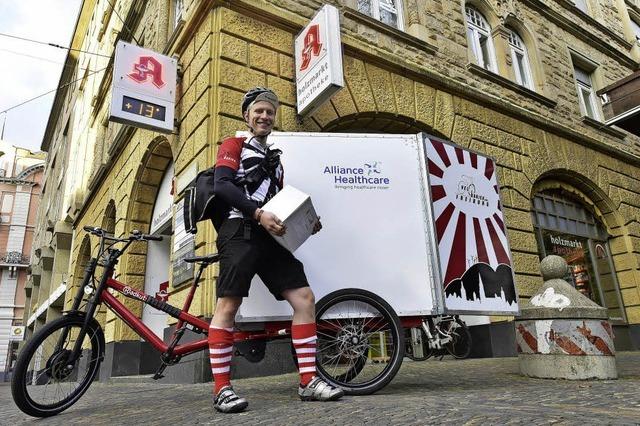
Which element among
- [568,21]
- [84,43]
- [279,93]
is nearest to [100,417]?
[279,93]

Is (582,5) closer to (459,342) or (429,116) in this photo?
(429,116)

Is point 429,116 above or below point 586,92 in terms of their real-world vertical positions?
below

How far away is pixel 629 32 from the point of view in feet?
50.2

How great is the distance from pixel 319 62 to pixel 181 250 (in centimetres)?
304

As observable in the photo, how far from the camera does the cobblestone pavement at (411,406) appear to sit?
6.75ft

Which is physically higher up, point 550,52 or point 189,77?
point 550,52

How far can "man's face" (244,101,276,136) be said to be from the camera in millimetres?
3109

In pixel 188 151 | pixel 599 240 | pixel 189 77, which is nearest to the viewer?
pixel 188 151

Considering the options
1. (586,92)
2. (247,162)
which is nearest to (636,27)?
(586,92)

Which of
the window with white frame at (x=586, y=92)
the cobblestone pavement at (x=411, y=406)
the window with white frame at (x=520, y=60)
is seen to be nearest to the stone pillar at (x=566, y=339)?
the cobblestone pavement at (x=411, y=406)

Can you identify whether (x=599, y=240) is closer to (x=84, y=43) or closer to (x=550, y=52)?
(x=550, y=52)

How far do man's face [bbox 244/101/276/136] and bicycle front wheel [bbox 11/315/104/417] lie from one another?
169 cm

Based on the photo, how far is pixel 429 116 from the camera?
8.18 m

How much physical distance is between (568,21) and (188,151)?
11167mm
